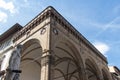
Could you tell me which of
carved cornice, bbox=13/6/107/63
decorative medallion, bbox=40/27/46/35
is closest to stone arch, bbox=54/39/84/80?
carved cornice, bbox=13/6/107/63

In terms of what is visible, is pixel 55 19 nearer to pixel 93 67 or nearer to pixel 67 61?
pixel 67 61

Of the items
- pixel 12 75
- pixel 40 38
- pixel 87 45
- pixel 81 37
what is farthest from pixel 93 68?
pixel 12 75

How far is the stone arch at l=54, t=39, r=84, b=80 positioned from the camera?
15.7 m

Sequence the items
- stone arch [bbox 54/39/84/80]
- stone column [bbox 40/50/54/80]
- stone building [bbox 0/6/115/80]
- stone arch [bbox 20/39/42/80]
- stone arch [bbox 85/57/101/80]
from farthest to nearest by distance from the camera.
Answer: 1. stone arch [bbox 85/57/101/80]
2. stone arch [bbox 20/39/42/80]
3. stone arch [bbox 54/39/84/80]
4. stone building [bbox 0/6/115/80]
5. stone column [bbox 40/50/54/80]

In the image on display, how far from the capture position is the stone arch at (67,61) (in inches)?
617

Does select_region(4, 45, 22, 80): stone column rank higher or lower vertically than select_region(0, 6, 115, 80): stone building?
lower

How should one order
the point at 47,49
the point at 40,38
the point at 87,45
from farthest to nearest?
the point at 87,45
the point at 40,38
the point at 47,49

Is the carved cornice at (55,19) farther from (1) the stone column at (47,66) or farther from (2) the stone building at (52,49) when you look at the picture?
(1) the stone column at (47,66)

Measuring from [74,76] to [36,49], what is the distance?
6.01 metres

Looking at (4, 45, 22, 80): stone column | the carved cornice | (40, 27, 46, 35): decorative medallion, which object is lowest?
(4, 45, 22, 80): stone column

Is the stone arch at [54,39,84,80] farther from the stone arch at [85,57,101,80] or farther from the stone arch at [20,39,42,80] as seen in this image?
the stone arch at [20,39,42,80]

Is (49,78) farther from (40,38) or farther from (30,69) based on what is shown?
(30,69)

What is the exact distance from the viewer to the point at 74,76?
66.4 ft

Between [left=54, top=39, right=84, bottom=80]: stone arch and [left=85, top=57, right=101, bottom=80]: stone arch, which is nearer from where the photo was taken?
[left=54, top=39, right=84, bottom=80]: stone arch
